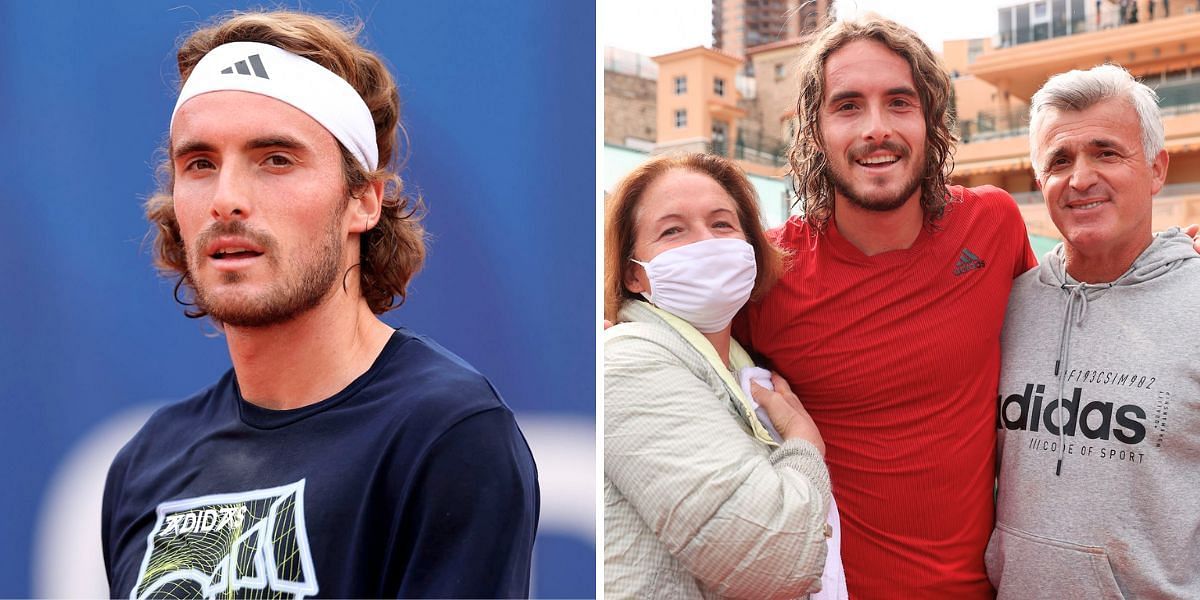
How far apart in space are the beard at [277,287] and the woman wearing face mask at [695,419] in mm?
636

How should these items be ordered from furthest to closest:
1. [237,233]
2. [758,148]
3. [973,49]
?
1. [758,148]
2. [973,49]
3. [237,233]

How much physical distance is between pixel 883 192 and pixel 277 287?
144cm

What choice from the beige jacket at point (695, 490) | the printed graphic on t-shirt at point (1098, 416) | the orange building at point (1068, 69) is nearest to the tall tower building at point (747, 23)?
the orange building at point (1068, 69)

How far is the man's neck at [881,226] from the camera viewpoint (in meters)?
2.58

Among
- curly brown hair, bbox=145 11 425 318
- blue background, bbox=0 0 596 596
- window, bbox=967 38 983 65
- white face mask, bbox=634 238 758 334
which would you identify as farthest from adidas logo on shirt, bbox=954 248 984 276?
window, bbox=967 38 983 65

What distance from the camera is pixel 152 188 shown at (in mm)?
2195

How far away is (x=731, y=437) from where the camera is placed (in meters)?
2.13

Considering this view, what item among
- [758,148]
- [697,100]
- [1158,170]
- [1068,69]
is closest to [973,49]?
[1068,69]

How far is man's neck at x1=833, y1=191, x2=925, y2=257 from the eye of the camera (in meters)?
2.58

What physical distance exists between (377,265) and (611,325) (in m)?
0.59

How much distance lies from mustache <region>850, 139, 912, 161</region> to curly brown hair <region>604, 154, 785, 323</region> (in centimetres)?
28

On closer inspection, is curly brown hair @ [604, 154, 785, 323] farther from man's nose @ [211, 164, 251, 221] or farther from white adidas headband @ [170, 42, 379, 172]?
man's nose @ [211, 164, 251, 221]

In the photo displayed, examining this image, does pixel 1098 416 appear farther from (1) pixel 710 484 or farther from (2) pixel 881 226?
(1) pixel 710 484

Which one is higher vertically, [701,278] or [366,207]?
[366,207]
